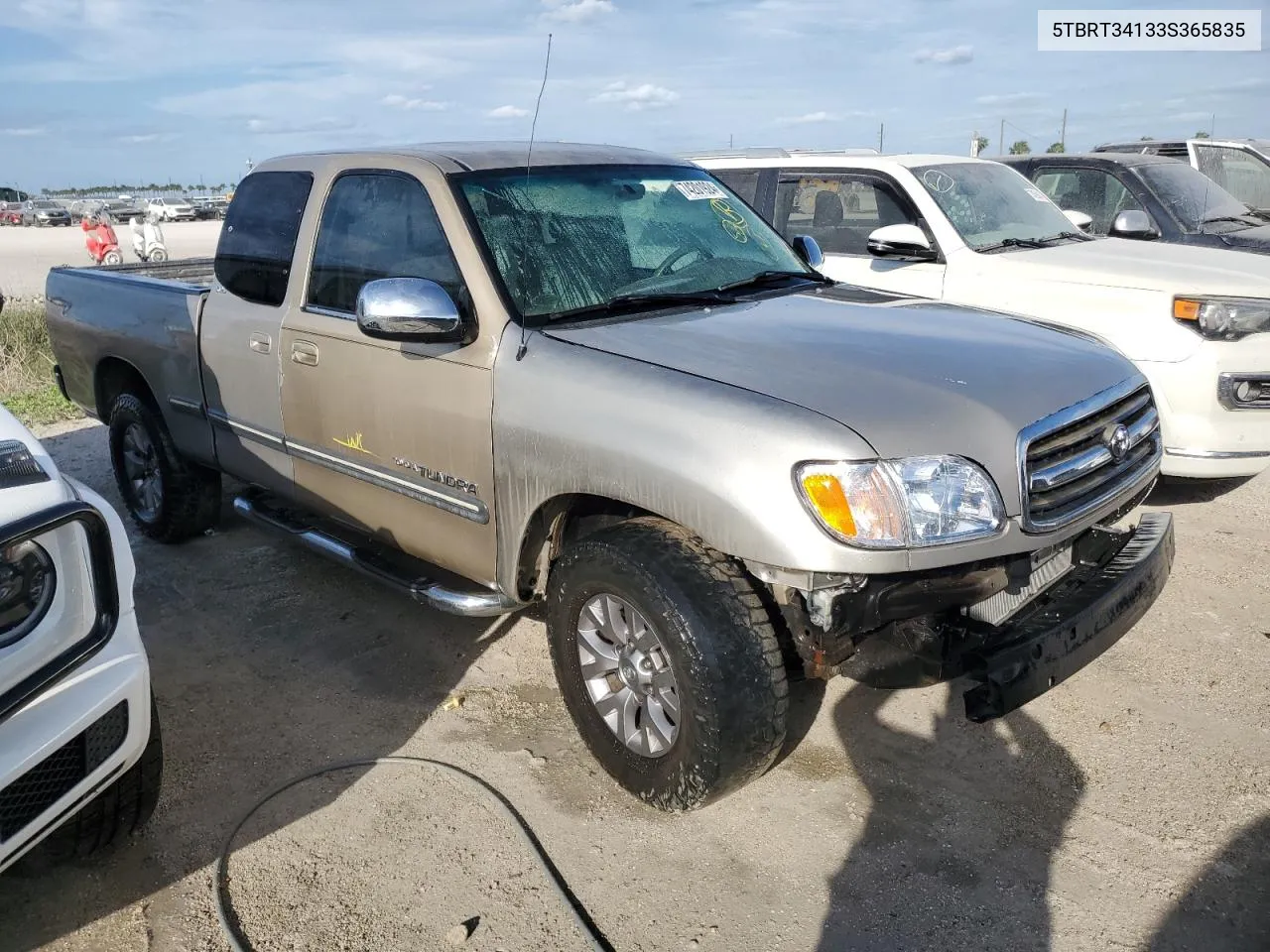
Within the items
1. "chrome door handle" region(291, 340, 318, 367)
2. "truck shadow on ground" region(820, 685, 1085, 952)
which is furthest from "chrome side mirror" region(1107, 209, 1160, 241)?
"chrome door handle" region(291, 340, 318, 367)

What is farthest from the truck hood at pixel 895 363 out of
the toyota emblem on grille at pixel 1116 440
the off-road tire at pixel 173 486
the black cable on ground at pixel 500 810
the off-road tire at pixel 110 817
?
the off-road tire at pixel 173 486

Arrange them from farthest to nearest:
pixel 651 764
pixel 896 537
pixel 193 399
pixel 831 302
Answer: pixel 193 399
pixel 831 302
pixel 651 764
pixel 896 537

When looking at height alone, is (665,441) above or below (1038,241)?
below

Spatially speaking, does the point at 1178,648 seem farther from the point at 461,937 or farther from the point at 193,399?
the point at 193,399

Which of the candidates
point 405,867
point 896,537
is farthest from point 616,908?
point 896,537

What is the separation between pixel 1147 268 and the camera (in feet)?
17.8

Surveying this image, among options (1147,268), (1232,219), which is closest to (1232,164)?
(1232,219)

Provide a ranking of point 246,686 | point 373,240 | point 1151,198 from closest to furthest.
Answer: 1. point 373,240
2. point 246,686
3. point 1151,198

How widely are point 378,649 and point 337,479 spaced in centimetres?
73

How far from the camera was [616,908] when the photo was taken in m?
2.71

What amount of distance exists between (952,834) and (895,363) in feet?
4.45

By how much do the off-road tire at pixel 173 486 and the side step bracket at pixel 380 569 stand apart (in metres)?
0.61

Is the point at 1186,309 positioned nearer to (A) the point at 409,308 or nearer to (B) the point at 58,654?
(A) the point at 409,308

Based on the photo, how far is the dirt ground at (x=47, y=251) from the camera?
68.9 ft
